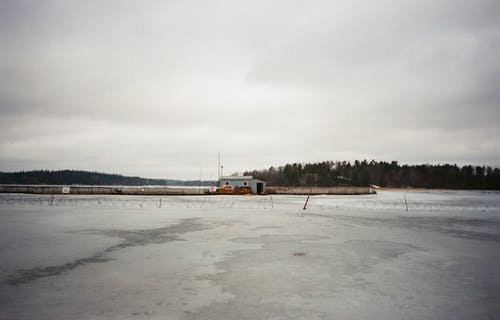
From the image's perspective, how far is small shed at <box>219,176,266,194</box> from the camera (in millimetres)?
53562

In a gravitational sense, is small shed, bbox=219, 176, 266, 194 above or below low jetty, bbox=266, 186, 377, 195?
above

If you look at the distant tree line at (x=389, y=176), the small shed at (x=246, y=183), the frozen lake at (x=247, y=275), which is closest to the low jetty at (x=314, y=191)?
the small shed at (x=246, y=183)

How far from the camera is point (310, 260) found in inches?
324

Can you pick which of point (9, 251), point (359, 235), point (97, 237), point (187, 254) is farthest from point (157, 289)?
point (359, 235)

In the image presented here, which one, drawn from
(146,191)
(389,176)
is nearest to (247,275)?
(146,191)

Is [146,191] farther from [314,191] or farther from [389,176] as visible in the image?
[389,176]

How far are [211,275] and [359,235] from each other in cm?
745

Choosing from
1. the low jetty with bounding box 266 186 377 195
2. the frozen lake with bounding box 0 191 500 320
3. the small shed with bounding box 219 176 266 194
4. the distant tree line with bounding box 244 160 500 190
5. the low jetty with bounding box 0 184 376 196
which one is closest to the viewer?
the frozen lake with bounding box 0 191 500 320

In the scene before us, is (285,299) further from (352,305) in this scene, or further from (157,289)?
(157,289)

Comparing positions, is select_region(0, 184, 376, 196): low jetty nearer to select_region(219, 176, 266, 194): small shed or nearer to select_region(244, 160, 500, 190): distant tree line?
select_region(219, 176, 266, 194): small shed

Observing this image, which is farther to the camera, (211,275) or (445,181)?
(445,181)

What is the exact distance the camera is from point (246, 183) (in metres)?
54.7

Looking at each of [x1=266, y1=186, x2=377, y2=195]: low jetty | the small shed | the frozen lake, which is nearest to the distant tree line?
[x1=266, y1=186, x2=377, y2=195]: low jetty

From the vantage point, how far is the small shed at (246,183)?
53562mm
